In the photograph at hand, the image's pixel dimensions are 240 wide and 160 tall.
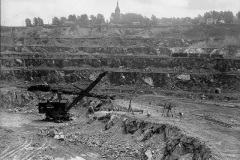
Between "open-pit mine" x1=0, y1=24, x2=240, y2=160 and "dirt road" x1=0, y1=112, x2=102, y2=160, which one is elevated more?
"open-pit mine" x1=0, y1=24, x2=240, y2=160

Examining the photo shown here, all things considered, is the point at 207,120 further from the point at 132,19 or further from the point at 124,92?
the point at 132,19

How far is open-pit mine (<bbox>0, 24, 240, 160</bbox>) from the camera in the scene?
19.4 metres

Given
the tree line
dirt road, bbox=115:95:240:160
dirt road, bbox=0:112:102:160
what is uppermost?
the tree line

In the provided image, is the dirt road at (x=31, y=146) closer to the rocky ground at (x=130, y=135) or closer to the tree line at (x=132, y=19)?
the rocky ground at (x=130, y=135)

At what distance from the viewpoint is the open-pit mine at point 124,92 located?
63.7 ft

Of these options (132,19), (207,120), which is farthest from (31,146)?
(132,19)

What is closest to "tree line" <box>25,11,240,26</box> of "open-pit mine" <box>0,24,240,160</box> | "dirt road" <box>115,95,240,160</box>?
"open-pit mine" <box>0,24,240,160</box>

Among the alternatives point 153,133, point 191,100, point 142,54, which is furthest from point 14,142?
point 142,54

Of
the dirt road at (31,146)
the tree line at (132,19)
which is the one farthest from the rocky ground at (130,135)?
the tree line at (132,19)

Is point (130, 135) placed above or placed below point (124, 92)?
below

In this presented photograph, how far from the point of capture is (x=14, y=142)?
22453mm

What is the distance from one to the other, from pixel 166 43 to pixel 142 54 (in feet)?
22.3

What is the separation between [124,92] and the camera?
125 feet

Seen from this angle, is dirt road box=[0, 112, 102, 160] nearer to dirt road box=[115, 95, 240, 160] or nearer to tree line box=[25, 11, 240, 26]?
dirt road box=[115, 95, 240, 160]
